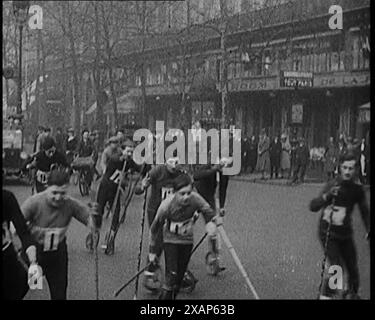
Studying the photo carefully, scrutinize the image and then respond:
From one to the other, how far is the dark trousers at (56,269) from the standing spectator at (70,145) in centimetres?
67

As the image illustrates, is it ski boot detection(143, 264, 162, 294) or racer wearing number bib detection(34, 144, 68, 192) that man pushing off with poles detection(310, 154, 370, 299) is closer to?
ski boot detection(143, 264, 162, 294)

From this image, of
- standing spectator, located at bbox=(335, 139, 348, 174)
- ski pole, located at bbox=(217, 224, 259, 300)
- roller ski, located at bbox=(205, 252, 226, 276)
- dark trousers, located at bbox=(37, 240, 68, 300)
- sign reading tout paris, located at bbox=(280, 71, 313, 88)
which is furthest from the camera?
roller ski, located at bbox=(205, 252, 226, 276)

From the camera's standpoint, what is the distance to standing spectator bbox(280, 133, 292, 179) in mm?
6031

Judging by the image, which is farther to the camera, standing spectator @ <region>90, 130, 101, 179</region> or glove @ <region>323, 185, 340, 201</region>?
standing spectator @ <region>90, 130, 101, 179</region>

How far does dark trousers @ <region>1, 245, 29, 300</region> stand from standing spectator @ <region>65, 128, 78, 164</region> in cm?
83

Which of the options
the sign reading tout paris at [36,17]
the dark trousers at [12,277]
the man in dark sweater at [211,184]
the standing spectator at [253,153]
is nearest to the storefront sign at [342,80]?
the standing spectator at [253,153]

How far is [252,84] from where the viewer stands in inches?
238

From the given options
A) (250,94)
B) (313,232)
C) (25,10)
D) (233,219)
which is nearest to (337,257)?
(313,232)

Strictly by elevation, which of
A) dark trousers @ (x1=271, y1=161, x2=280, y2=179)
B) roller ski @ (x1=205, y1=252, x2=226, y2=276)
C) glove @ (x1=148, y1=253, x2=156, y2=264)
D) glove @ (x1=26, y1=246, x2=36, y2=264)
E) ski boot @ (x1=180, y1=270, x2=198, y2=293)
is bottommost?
ski boot @ (x1=180, y1=270, x2=198, y2=293)

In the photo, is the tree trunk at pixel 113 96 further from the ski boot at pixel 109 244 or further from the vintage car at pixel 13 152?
the ski boot at pixel 109 244

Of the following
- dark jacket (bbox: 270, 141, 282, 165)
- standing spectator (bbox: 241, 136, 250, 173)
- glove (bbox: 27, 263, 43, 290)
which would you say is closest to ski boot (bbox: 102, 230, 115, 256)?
glove (bbox: 27, 263, 43, 290)

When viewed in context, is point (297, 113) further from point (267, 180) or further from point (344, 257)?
point (344, 257)

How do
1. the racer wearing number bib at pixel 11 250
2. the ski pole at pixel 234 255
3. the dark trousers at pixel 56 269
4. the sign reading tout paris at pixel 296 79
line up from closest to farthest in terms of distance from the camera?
the racer wearing number bib at pixel 11 250 → the dark trousers at pixel 56 269 → the sign reading tout paris at pixel 296 79 → the ski pole at pixel 234 255

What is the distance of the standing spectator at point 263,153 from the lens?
19.7 ft
